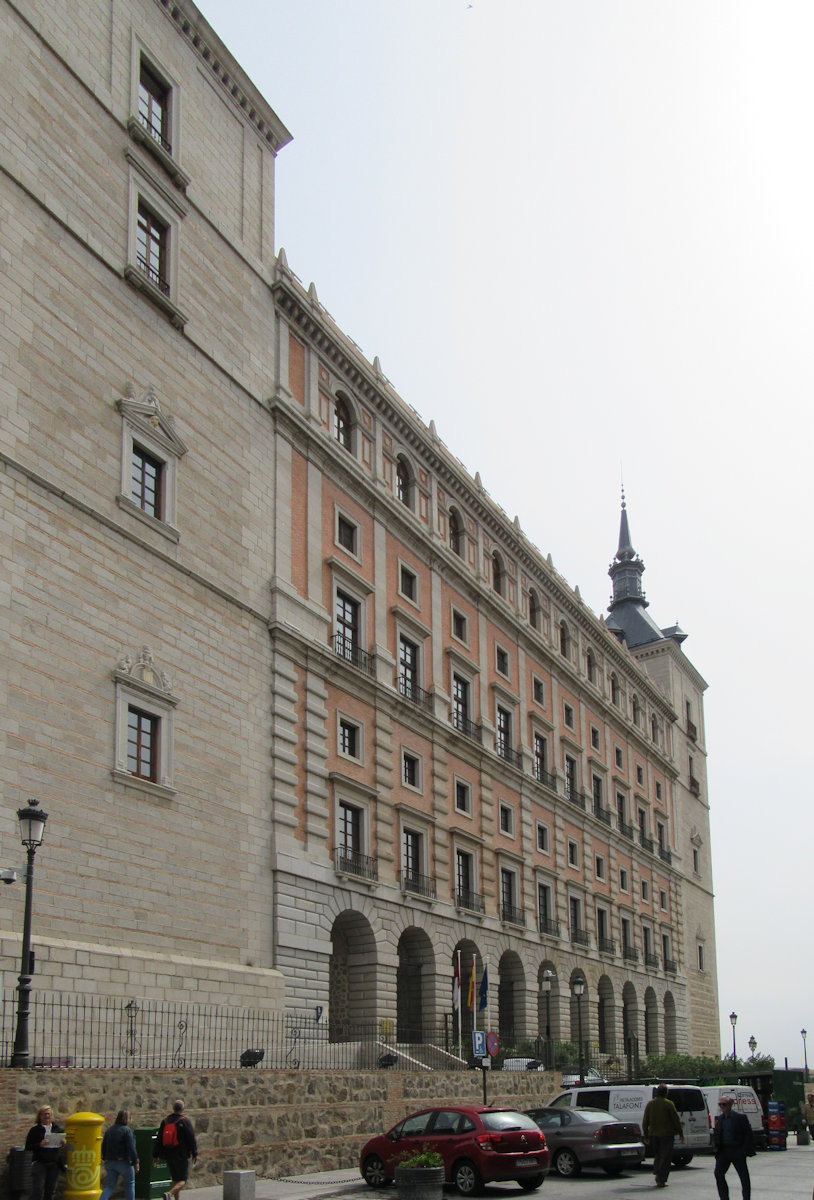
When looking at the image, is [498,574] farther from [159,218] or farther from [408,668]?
[159,218]

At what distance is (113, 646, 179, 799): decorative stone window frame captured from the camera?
87.5ft

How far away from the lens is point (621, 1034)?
188 ft

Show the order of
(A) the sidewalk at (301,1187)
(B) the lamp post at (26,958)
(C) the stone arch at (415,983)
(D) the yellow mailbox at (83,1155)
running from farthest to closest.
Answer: (C) the stone arch at (415,983) < (A) the sidewalk at (301,1187) < (B) the lamp post at (26,958) < (D) the yellow mailbox at (83,1155)

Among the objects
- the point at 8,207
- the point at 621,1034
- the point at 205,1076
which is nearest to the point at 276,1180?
the point at 205,1076

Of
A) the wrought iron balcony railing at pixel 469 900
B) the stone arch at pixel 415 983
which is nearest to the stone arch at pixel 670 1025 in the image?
the wrought iron balcony railing at pixel 469 900

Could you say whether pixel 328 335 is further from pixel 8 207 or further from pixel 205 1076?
pixel 205 1076

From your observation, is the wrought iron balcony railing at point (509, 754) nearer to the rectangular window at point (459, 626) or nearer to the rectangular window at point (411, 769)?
the rectangular window at point (459, 626)

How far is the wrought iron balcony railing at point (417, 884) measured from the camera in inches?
1479

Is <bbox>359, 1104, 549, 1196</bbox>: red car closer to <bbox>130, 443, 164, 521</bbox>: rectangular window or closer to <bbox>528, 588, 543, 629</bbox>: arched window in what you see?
<bbox>130, 443, 164, 521</bbox>: rectangular window

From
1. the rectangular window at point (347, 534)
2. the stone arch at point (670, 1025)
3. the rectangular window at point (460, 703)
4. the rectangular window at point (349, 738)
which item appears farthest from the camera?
the stone arch at point (670, 1025)

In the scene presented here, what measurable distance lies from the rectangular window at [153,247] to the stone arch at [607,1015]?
36993 millimetres

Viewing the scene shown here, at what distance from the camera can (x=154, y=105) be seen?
108 feet

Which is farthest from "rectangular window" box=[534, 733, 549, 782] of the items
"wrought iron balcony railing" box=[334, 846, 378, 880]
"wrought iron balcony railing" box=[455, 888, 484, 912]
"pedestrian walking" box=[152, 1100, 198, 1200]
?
"pedestrian walking" box=[152, 1100, 198, 1200]

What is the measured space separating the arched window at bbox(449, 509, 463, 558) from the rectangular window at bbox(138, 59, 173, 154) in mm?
17946
